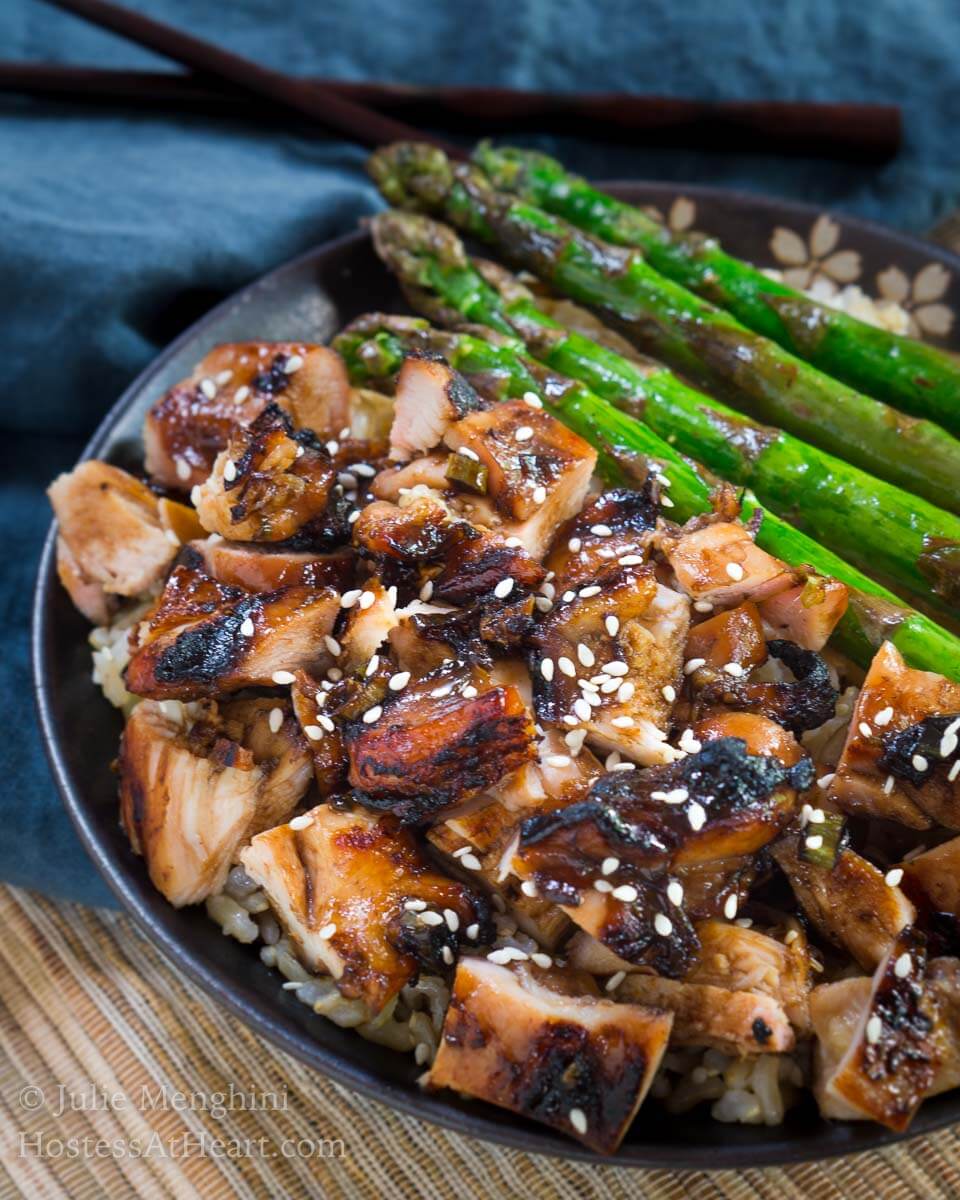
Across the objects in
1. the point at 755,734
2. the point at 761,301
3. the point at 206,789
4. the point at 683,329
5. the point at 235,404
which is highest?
the point at 761,301

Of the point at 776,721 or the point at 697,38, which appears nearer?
the point at 776,721

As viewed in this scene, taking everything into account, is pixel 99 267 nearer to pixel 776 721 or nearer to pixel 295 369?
pixel 295 369

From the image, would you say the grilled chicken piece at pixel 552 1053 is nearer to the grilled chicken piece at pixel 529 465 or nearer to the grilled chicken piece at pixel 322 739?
the grilled chicken piece at pixel 322 739

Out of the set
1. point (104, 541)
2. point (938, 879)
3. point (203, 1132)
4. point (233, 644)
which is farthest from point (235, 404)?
point (938, 879)

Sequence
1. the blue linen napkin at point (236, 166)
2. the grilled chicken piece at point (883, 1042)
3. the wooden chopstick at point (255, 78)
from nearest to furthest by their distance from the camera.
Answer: the grilled chicken piece at point (883, 1042), the blue linen napkin at point (236, 166), the wooden chopstick at point (255, 78)

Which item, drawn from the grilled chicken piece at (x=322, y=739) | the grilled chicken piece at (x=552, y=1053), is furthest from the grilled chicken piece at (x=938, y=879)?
the grilled chicken piece at (x=322, y=739)

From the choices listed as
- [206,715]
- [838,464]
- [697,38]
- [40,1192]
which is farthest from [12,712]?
[697,38]

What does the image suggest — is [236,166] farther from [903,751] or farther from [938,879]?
[938,879]
